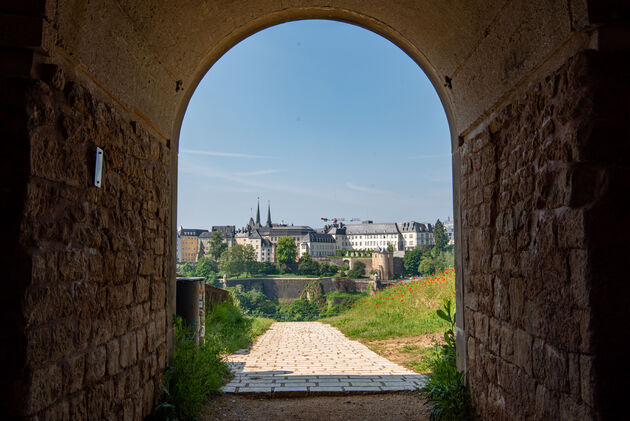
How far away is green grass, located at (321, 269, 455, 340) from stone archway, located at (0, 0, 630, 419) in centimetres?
484

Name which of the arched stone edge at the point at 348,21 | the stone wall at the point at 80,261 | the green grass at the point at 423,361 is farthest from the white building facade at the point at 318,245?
the stone wall at the point at 80,261

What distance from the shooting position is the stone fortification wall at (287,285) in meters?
60.0

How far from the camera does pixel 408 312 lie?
33.4 ft

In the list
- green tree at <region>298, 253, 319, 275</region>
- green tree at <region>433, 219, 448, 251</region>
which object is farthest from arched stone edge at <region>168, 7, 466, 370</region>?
green tree at <region>433, 219, 448, 251</region>

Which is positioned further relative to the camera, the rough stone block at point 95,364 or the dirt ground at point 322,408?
the dirt ground at point 322,408

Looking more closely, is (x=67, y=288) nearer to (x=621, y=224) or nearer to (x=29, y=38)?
(x=29, y=38)

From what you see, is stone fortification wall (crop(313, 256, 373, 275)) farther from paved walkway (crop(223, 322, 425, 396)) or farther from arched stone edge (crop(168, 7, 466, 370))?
arched stone edge (crop(168, 7, 466, 370))

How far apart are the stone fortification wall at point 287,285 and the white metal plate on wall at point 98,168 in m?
57.2

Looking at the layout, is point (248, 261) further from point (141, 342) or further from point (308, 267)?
point (141, 342)

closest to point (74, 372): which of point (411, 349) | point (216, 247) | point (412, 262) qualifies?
point (411, 349)

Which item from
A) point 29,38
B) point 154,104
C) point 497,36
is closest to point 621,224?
point 497,36

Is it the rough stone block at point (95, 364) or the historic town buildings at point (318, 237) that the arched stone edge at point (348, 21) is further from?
the historic town buildings at point (318, 237)

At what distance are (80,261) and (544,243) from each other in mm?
2455

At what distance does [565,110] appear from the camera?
224 centimetres
